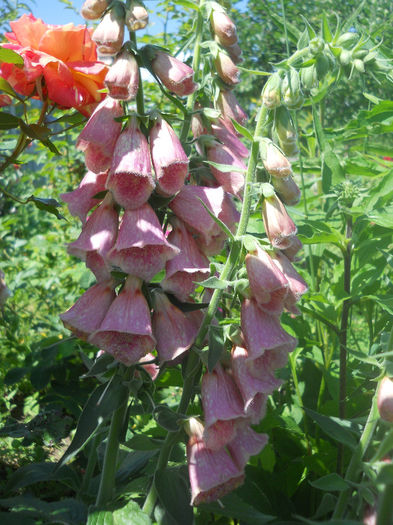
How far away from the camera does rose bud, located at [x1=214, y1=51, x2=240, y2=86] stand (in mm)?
886

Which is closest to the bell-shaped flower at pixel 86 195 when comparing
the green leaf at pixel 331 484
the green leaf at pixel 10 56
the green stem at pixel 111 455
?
the green leaf at pixel 10 56

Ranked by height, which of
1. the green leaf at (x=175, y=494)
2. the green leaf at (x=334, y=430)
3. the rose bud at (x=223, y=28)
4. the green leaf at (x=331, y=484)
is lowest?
the green leaf at (x=175, y=494)

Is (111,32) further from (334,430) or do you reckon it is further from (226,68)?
(334,430)

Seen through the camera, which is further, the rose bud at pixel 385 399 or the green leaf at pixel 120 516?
the green leaf at pixel 120 516

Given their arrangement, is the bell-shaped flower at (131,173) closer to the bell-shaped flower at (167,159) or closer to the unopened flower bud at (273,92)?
the bell-shaped flower at (167,159)

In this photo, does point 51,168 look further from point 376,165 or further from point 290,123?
point 290,123

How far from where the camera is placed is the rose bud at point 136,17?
0.75m

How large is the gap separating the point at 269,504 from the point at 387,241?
1.88 ft

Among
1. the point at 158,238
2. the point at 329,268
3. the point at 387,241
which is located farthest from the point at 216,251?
the point at 329,268

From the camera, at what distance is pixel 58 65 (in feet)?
2.93

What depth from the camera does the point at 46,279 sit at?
240cm

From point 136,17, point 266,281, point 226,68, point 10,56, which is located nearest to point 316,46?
point 226,68

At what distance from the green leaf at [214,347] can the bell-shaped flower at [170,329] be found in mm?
46

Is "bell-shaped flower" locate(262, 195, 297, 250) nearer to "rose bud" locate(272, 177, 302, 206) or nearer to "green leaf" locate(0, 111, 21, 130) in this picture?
"rose bud" locate(272, 177, 302, 206)
